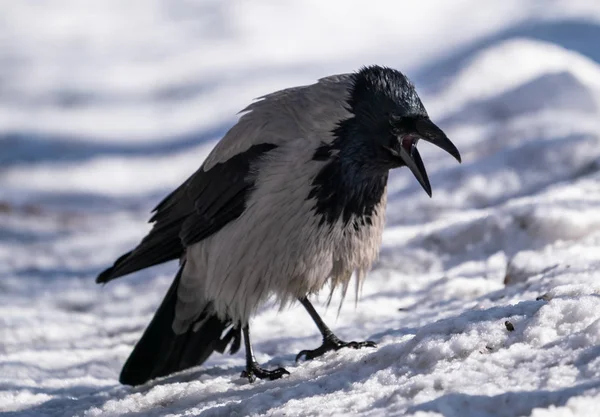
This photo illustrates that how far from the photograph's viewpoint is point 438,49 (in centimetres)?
1399

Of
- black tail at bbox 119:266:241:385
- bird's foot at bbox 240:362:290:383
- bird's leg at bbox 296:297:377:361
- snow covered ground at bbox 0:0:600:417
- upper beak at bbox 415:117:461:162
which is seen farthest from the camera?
Answer: black tail at bbox 119:266:241:385

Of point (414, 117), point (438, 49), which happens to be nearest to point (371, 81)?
point (414, 117)

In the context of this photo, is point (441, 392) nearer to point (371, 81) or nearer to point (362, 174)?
point (362, 174)

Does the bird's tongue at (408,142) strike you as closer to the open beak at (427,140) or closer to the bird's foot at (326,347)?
the open beak at (427,140)

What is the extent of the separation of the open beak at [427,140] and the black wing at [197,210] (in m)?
0.59

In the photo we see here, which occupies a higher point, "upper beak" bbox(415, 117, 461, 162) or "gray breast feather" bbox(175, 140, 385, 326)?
"upper beak" bbox(415, 117, 461, 162)

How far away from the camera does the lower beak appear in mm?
4214

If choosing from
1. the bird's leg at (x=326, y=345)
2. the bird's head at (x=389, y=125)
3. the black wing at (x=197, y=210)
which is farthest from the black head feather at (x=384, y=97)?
the bird's leg at (x=326, y=345)

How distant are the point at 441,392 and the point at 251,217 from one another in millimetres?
1614

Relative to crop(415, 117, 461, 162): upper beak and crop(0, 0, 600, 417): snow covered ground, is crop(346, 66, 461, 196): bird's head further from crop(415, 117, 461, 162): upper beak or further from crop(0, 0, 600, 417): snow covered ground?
crop(0, 0, 600, 417): snow covered ground

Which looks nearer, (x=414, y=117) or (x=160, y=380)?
(x=414, y=117)

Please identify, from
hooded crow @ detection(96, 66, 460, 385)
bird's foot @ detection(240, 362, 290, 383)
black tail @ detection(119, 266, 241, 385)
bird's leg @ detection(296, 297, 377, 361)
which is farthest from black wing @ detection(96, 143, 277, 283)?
bird's foot @ detection(240, 362, 290, 383)

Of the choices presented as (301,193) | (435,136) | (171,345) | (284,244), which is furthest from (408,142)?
(171,345)

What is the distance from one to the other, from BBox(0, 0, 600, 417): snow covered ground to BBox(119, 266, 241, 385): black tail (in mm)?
127
